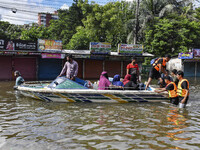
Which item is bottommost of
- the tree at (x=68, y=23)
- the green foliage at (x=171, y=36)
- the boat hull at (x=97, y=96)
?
the boat hull at (x=97, y=96)

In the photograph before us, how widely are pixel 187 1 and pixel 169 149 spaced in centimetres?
3190

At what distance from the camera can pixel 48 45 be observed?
18812mm

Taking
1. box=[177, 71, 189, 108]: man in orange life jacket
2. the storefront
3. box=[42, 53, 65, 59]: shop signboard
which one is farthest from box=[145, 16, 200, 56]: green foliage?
box=[177, 71, 189, 108]: man in orange life jacket

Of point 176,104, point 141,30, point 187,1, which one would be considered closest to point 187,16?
point 187,1

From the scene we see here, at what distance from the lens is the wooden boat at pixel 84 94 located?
805cm

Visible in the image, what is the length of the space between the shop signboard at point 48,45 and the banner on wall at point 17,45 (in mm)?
489

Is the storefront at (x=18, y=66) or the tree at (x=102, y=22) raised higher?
the tree at (x=102, y=22)

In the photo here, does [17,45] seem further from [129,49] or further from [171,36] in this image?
[171,36]

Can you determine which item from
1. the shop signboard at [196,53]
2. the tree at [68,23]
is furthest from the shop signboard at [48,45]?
the tree at [68,23]

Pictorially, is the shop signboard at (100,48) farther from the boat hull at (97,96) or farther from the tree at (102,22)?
the boat hull at (97,96)

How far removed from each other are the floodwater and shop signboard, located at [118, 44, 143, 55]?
13255mm

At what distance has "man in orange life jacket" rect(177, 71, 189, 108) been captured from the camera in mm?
7035

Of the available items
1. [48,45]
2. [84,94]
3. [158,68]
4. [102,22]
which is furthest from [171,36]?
[84,94]

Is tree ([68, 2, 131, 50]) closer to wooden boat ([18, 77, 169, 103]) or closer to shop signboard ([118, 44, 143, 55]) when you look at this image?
shop signboard ([118, 44, 143, 55])
